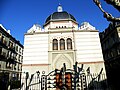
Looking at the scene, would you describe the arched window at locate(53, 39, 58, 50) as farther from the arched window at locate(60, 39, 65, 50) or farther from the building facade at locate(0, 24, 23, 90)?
the building facade at locate(0, 24, 23, 90)

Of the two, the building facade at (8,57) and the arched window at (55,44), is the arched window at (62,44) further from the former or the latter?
the building facade at (8,57)

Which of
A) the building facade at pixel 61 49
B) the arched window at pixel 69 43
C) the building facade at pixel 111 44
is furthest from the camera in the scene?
the building facade at pixel 111 44

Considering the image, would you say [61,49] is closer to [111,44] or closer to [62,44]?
[62,44]

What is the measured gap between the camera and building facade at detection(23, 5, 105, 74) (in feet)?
54.6

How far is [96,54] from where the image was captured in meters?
16.8

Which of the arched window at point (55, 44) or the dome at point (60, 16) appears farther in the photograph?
the dome at point (60, 16)

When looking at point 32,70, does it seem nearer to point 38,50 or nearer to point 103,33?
point 38,50

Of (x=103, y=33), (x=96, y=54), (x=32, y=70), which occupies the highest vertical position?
(x=103, y=33)

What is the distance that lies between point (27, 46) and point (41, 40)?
74.5 inches

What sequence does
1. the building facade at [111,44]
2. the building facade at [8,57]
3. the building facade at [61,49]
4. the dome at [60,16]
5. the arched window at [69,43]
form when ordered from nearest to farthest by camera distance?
the building facade at [61,49] → the arched window at [69,43] → the dome at [60,16] → the building facade at [111,44] → the building facade at [8,57]

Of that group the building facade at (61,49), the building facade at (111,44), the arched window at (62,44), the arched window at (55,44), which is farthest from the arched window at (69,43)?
the building facade at (111,44)

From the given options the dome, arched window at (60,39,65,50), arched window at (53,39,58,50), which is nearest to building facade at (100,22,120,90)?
arched window at (60,39,65,50)

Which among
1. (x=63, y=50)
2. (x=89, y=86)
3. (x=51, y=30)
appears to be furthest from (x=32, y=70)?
(x=89, y=86)

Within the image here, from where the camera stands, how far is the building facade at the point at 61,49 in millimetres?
16641
